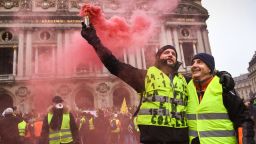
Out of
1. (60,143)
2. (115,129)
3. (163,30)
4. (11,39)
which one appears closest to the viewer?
(60,143)

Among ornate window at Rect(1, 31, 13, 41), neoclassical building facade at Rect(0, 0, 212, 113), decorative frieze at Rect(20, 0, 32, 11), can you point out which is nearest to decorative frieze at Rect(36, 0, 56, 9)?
neoclassical building facade at Rect(0, 0, 212, 113)

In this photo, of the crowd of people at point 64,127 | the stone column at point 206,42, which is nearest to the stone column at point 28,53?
the crowd of people at point 64,127

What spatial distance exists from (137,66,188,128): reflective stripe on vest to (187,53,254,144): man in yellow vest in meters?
0.17

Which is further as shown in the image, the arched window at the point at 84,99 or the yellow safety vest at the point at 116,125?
the arched window at the point at 84,99

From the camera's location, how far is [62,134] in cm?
666

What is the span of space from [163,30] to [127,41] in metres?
30.4

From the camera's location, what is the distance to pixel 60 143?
6652mm

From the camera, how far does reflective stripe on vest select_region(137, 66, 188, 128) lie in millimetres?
3719

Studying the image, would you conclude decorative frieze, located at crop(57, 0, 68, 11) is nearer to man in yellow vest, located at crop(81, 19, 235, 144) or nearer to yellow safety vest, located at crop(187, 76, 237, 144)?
man in yellow vest, located at crop(81, 19, 235, 144)

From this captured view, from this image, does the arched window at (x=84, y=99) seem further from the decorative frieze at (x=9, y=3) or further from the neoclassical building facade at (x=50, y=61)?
the decorative frieze at (x=9, y=3)

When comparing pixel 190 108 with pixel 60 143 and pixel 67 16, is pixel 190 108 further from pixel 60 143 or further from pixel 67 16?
pixel 67 16

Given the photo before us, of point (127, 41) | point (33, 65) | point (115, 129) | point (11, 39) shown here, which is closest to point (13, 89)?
point (33, 65)

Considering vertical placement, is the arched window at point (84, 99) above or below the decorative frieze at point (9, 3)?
below

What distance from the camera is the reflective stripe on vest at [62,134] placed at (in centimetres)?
664
